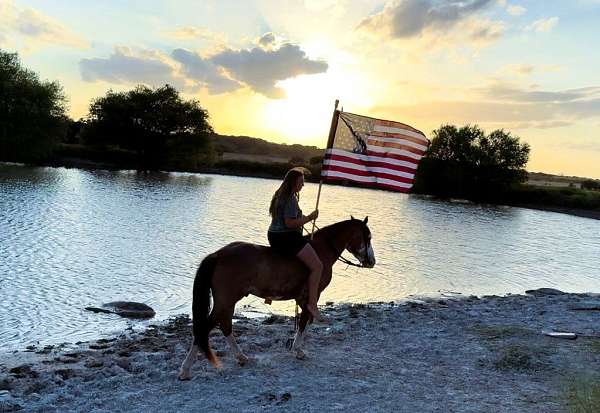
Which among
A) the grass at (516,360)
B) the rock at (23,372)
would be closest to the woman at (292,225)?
the grass at (516,360)

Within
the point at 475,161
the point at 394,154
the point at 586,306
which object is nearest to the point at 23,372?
the point at 394,154

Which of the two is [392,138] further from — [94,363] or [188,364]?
[94,363]

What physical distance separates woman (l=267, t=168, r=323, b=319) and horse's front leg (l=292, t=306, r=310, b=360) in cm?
47

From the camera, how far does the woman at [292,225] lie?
7711mm

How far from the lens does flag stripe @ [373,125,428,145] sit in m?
9.65

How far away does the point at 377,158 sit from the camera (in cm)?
966

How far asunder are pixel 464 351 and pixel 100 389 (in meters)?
5.84

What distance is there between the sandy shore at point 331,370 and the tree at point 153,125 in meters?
77.6

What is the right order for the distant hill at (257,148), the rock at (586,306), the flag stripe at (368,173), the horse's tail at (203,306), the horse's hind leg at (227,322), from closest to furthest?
the horse's tail at (203,306) < the horse's hind leg at (227,322) < the flag stripe at (368,173) < the rock at (586,306) < the distant hill at (257,148)

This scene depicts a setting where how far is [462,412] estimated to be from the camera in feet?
21.1

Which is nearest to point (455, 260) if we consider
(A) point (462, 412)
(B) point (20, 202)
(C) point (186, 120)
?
(A) point (462, 412)

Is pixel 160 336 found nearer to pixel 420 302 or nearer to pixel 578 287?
pixel 420 302

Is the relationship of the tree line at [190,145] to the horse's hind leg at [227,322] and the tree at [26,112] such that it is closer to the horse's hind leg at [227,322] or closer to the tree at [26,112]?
the tree at [26,112]

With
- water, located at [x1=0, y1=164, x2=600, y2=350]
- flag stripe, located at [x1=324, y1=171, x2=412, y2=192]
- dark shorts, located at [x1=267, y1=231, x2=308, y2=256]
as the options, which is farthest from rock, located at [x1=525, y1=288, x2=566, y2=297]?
dark shorts, located at [x1=267, y1=231, x2=308, y2=256]
